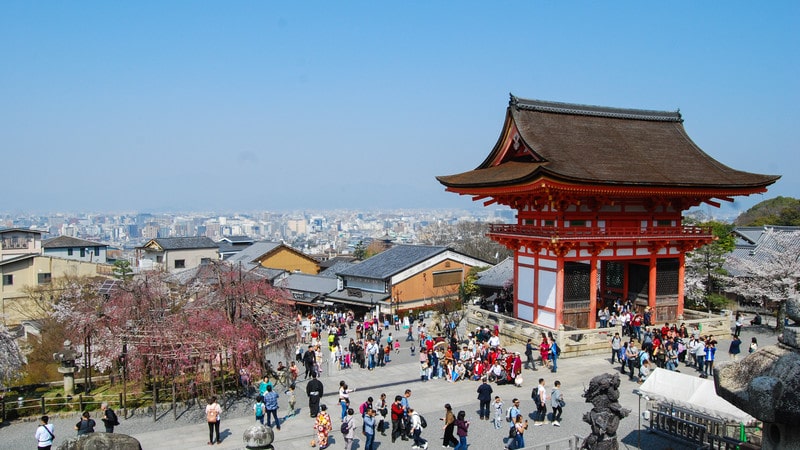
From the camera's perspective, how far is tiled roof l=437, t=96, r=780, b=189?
980 inches

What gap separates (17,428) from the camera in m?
17.0

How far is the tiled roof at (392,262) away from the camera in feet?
151

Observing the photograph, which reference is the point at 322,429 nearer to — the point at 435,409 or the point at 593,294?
the point at 435,409

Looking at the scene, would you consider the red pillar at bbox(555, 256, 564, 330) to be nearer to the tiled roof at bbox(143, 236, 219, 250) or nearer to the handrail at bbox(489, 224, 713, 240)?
the handrail at bbox(489, 224, 713, 240)

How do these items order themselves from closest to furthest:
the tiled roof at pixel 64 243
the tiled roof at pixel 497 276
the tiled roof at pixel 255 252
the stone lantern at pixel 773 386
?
1. the stone lantern at pixel 773 386
2. the tiled roof at pixel 497 276
3. the tiled roof at pixel 64 243
4. the tiled roof at pixel 255 252

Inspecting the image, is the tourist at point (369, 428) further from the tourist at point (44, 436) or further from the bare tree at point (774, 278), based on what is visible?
the bare tree at point (774, 278)

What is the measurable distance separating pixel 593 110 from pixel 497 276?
54.8 feet

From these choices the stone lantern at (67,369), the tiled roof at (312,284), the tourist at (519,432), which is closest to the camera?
the tourist at (519,432)

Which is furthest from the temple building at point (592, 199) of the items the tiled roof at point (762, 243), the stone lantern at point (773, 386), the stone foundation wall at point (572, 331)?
the stone lantern at point (773, 386)

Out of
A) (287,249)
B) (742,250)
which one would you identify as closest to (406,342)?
(742,250)

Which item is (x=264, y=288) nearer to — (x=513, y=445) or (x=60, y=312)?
(x=60, y=312)

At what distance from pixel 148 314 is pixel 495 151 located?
18346mm

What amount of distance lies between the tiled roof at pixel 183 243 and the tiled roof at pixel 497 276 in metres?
34.1

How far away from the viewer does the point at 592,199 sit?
84.0 feet
